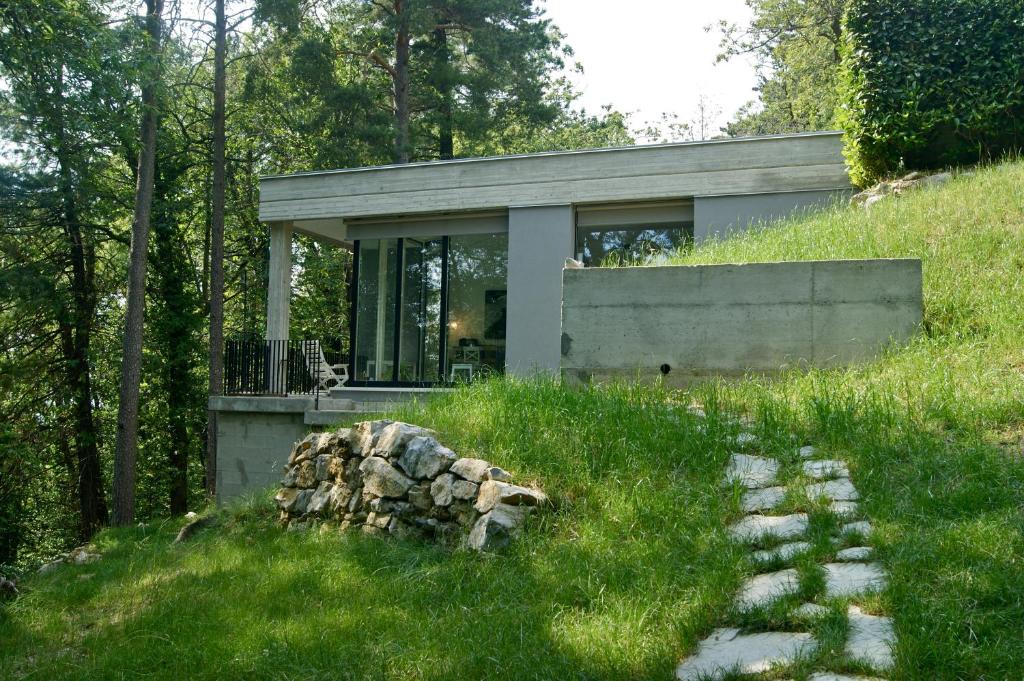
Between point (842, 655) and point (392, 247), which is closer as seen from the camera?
point (842, 655)

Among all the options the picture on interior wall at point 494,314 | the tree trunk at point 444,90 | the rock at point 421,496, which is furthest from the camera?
the tree trunk at point 444,90

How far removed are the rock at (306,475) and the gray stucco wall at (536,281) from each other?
5445mm

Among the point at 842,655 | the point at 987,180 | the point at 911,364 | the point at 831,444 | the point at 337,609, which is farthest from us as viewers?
the point at 987,180

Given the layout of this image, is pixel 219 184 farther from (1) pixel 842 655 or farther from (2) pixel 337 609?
(1) pixel 842 655

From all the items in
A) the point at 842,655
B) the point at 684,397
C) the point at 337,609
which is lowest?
the point at 337,609

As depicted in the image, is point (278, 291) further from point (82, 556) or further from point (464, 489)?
point (464, 489)

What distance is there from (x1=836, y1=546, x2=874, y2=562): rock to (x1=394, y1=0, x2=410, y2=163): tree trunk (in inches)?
Answer: 708

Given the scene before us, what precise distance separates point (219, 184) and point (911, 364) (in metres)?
14.5

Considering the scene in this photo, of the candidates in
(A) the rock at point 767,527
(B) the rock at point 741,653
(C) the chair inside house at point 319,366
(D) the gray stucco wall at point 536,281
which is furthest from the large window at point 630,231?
(B) the rock at point 741,653

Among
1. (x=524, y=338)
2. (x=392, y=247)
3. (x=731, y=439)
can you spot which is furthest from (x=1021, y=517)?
(x=392, y=247)

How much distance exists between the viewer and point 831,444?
5.38 metres

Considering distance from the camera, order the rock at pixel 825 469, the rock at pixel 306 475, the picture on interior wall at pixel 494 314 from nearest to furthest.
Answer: the rock at pixel 825 469, the rock at pixel 306 475, the picture on interior wall at pixel 494 314

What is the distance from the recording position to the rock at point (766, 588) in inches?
150

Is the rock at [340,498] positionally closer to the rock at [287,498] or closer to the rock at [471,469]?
the rock at [287,498]
